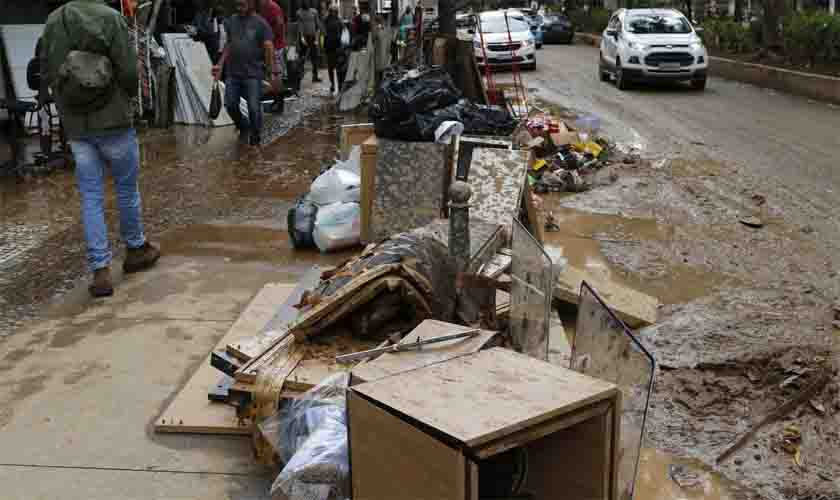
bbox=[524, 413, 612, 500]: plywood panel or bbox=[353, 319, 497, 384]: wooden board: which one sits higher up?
bbox=[353, 319, 497, 384]: wooden board

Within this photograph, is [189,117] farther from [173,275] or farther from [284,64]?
[173,275]

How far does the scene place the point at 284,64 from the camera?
20.2 metres

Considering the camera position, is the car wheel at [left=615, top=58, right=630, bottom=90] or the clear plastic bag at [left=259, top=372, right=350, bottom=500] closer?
the clear plastic bag at [left=259, top=372, right=350, bottom=500]

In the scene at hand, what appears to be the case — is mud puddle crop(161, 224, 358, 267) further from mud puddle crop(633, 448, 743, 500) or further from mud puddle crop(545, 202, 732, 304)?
mud puddle crop(633, 448, 743, 500)

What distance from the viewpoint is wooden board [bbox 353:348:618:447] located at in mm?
2586

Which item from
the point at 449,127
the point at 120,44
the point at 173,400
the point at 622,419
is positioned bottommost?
the point at 173,400

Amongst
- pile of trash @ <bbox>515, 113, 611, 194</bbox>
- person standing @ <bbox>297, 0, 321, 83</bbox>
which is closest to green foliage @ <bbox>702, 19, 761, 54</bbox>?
person standing @ <bbox>297, 0, 321, 83</bbox>

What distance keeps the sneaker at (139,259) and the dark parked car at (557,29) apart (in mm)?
36871

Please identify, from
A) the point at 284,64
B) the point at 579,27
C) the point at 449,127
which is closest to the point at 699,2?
the point at 579,27

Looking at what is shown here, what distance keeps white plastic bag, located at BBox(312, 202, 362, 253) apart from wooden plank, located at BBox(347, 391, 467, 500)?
164 inches

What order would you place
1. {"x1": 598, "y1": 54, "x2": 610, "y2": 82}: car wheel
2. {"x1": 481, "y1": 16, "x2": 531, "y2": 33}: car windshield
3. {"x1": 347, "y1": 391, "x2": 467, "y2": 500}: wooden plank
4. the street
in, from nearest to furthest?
{"x1": 347, "y1": 391, "x2": 467, "y2": 500}: wooden plank → the street → {"x1": 598, "y1": 54, "x2": 610, "y2": 82}: car wheel → {"x1": 481, "y1": 16, "x2": 531, "y2": 33}: car windshield

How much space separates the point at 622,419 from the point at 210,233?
16.9ft

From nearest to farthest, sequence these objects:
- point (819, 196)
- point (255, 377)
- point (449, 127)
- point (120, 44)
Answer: point (255, 377), point (120, 44), point (449, 127), point (819, 196)

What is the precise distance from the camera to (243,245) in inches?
285
